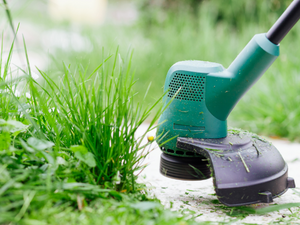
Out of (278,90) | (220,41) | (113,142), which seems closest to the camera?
(113,142)

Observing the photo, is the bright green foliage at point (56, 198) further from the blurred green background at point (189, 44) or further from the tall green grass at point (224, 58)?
the tall green grass at point (224, 58)

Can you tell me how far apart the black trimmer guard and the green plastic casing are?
63 millimetres

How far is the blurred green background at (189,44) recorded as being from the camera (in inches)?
126

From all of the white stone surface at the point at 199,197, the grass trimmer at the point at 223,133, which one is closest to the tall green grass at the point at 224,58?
the white stone surface at the point at 199,197

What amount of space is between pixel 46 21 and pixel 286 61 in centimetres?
404

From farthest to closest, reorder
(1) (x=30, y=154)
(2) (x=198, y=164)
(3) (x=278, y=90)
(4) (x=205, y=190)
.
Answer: (3) (x=278, y=90) → (4) (x=205, y=190) → (2) (x=198, y=164) → (1) (x=30, y=154)

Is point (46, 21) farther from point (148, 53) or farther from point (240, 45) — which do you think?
point (240, 45)

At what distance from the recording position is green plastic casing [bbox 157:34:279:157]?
54.4 inches

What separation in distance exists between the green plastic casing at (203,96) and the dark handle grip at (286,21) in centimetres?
10

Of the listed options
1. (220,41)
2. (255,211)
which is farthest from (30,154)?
(220,41)

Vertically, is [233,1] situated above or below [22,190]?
above

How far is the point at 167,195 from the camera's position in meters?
1.49

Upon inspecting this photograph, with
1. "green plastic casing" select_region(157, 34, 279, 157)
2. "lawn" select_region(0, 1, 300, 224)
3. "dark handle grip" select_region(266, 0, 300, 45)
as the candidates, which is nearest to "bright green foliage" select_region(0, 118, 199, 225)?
"lawn" select_region(0, 1, 300, 224)

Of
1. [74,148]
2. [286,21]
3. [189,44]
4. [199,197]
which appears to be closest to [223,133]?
[199,197]
